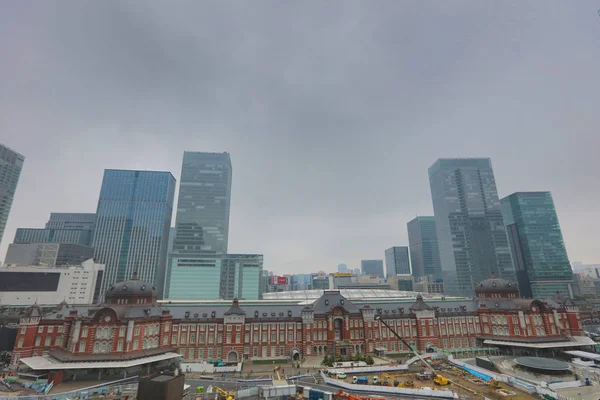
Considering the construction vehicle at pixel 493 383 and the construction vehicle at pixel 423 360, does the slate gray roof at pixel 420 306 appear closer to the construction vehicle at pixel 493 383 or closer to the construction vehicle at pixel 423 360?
the construction vehicle at pixel 423 360

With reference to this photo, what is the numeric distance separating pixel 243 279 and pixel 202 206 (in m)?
52.7

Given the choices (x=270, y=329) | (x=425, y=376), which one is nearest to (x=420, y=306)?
Result: (x=425, y=376)

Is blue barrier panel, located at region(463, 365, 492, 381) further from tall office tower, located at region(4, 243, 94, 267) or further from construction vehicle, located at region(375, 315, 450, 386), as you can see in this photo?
tall office tower, located at region(4, 243, 94, 267)

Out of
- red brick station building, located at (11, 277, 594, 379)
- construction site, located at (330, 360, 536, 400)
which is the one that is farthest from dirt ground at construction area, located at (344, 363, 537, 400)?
red brick station building, located at (11, 277, 594, 379)

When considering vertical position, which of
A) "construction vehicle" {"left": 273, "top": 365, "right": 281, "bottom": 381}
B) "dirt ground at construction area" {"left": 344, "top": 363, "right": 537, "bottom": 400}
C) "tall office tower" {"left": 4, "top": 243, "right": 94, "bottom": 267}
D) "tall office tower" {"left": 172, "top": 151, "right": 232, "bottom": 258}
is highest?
"tall office tower" {"left": 172, "top": 151, "right": 232, "bottom": 258}

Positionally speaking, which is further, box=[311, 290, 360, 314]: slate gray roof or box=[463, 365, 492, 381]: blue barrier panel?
box=[311, 290, 360, 314]: slate gray roof

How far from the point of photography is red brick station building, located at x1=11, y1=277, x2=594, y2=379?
71.3m

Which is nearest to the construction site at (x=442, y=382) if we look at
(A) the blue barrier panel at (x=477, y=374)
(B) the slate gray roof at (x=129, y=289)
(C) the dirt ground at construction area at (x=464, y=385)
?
(C) the dirt ground at construction area at (x=464, y=385)

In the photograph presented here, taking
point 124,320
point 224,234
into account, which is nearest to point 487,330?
point 124,320

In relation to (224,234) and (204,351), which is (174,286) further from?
(204,351)

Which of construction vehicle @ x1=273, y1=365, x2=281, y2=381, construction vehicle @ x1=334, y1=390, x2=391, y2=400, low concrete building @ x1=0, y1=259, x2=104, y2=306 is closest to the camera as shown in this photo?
construction vehicle @ x1=334, y1=390, x2=391, y2=400

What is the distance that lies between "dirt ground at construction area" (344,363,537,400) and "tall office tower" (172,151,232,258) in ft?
446

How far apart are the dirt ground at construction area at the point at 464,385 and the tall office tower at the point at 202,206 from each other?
5354 inches

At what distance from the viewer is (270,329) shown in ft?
277
